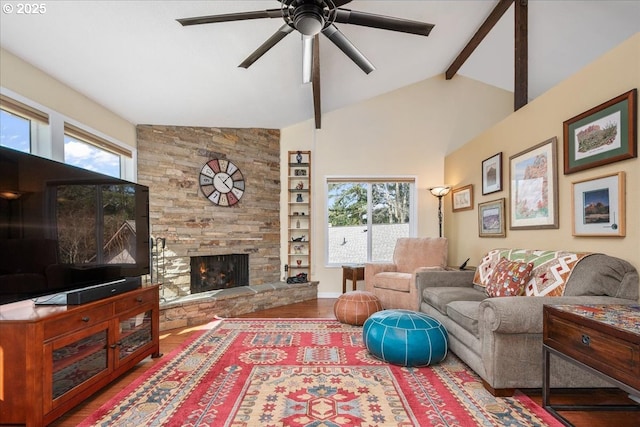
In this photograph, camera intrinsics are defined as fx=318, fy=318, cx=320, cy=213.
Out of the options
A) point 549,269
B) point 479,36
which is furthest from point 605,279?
point 479,36

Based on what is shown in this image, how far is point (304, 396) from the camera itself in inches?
80.4

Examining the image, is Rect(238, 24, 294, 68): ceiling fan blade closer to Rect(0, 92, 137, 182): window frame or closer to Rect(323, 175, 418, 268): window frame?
Rect(0, 92, 137, 182): window frame

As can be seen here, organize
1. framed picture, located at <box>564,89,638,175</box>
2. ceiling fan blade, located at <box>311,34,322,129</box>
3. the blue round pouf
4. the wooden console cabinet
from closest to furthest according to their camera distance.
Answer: the wooden console cabinet → framed picture, located at <box>564,89,638,175</box> → the blue round pouf → ceiling fan blade, located at <box>311,34,322,129</box>

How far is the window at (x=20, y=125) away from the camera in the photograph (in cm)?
242

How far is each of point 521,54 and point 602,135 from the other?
159 cm

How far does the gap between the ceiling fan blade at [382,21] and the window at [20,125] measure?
255 cm

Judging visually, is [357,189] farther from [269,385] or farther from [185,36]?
[269,385]

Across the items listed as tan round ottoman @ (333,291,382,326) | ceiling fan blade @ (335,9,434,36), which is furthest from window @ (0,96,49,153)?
tan round ottoman @ (333,291,382,326)

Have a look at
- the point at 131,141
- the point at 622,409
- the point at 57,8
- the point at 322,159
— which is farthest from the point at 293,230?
the point at 622,409

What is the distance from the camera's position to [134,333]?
8.08ft

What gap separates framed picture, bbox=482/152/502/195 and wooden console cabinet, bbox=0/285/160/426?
381cm

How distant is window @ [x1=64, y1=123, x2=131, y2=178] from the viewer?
313 centimetres

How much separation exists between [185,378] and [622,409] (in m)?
2.82

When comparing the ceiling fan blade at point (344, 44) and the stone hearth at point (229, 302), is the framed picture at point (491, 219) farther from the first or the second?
the stone hearth at point (229, 302)
